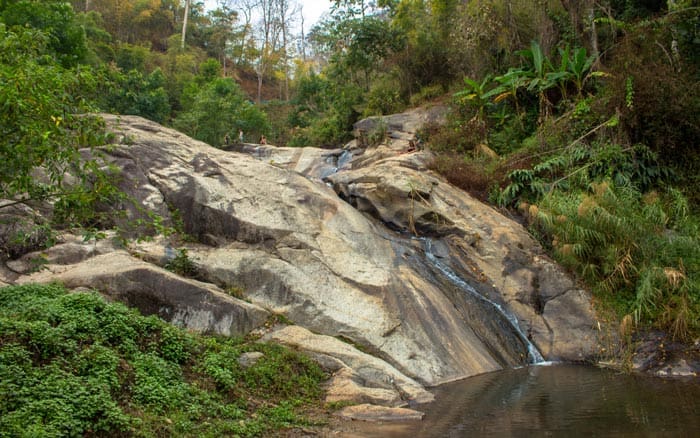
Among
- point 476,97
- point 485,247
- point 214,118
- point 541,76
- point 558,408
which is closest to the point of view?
point 558,408

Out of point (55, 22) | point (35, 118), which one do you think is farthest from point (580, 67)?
point (55, 22)

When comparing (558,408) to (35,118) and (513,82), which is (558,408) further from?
(513,82)

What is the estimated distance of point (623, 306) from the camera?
1170 cm

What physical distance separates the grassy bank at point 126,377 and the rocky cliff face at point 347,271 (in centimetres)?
77

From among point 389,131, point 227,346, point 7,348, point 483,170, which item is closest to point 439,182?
point 483,170

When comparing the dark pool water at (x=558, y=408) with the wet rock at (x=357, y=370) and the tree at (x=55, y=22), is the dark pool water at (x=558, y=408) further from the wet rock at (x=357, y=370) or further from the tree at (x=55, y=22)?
the tree at (x=55, y=22)

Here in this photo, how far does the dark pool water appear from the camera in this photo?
649 cm

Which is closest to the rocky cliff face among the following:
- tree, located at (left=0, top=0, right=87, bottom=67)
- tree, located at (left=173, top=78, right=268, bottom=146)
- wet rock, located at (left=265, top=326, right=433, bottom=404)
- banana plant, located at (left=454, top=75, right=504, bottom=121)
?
wet rock, located at (left=265, top=326, right=433, bottom=404)

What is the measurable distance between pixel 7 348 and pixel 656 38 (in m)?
17.1

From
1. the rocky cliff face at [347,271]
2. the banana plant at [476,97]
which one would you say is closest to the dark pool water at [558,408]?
A: the rocky cliff face at [347,271]

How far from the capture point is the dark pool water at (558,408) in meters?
6.49

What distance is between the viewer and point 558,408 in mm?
7473

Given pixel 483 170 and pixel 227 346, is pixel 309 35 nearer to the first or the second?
pixel 483 170

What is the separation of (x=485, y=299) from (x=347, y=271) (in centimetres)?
341
